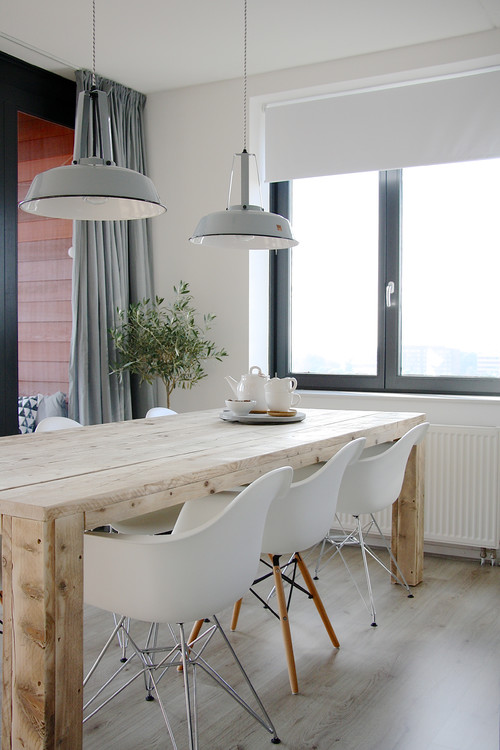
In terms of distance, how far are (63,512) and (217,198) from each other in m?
3.36

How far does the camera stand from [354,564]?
3924 millimetres

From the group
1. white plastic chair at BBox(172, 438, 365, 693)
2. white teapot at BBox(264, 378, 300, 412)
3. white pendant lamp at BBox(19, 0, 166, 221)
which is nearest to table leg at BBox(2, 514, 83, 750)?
white plastic chair at BBox(172, 438, 365, 693)

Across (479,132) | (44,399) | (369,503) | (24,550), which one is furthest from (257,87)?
(24,550)

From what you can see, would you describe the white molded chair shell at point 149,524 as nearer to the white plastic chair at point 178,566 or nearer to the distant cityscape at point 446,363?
the white plastic chair at point 178,566

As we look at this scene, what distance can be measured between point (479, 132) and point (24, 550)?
3398mm

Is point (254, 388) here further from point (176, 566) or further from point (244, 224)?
point (176, 566)

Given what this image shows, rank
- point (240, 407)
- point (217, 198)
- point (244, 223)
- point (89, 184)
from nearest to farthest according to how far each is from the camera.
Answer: point (89, 184) → point (244, 223) → point (240, 407) → point (217, 198)

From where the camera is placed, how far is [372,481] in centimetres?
298

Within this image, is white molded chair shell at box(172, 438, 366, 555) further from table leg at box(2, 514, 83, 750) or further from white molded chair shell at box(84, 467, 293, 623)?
table leg at box(2, 514, 83, 750)

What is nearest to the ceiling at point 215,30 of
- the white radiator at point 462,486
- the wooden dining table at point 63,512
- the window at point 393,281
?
the window at point 393,281

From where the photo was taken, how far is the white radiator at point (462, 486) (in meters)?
3.89

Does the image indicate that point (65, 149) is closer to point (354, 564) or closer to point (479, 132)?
point (479, 132)

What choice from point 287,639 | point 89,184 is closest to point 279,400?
point 287,639

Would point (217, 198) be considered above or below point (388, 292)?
above
